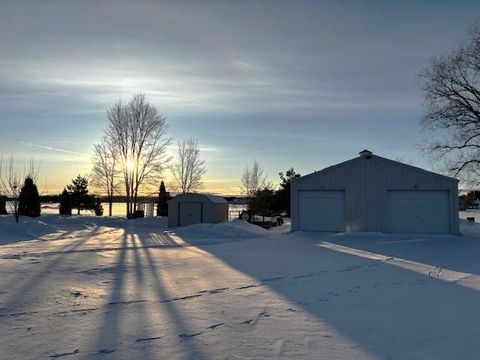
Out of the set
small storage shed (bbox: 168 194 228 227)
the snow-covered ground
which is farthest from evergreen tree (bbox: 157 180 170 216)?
the snow-covered ground

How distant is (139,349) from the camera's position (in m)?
5.15

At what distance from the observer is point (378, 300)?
809cm

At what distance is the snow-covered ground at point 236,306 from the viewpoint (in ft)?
17.3

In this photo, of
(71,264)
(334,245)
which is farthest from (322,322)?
(334,245)

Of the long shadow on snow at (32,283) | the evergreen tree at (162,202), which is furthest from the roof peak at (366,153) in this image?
the evergreen tree at (162,202)

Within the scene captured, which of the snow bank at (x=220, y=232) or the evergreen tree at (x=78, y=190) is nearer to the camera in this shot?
the snow bank at (x=220, y=232)

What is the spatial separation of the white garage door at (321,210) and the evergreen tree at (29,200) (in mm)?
Result: 23673

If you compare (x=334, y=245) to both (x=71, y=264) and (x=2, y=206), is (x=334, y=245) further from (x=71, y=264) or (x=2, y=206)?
(x=2, y=206)

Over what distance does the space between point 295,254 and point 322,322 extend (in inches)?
346

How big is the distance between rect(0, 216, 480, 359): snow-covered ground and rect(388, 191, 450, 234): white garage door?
23.8ft

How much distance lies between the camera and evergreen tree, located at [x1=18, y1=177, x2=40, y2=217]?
37094 mm

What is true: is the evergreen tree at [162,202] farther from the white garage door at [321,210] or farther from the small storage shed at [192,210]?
the white garage door at [321,210]

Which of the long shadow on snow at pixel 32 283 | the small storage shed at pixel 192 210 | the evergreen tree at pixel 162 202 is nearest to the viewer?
the long shadow on snow at pixel 32 283

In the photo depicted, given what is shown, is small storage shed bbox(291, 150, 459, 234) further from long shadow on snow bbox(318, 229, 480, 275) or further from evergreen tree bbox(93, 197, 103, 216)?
evergreen tree bbox(93, 197, 103, 216)
